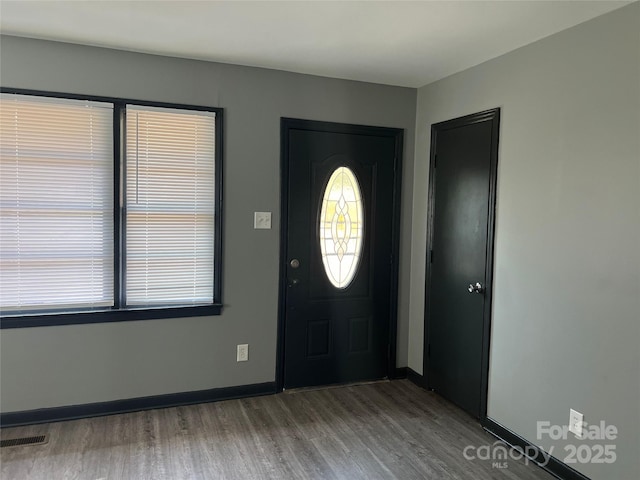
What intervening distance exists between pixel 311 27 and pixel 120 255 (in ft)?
6.18

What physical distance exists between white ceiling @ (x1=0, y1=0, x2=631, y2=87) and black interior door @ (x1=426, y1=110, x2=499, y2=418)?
54cm

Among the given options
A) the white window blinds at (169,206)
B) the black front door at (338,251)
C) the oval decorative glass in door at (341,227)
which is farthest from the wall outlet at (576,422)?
the white window blinds at (169,206)

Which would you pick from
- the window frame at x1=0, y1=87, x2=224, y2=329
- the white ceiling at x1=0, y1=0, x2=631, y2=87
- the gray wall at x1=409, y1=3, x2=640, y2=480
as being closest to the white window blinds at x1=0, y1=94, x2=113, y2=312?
the window frame at x1=0, y1=87, x2=224, y2=329

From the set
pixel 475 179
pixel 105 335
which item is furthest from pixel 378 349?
pixel 105 335

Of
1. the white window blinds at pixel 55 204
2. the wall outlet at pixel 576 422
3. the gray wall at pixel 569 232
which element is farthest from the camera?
the white window blinds at pixel 55 204

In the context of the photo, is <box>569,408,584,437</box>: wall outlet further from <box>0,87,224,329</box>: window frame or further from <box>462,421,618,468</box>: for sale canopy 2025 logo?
<box>0,87,224,329</box>: window frame

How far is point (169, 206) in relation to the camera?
3227mm

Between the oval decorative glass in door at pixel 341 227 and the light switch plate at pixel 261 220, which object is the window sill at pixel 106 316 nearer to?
the light switch plate at pixel 261 220

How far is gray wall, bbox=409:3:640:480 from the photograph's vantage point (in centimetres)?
222

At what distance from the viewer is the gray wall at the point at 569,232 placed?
2.22 metres

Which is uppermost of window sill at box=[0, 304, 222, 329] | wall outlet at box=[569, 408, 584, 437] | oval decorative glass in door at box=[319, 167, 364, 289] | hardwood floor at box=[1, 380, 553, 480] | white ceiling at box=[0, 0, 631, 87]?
white ceiling at box=[0, 0, 631, 87]

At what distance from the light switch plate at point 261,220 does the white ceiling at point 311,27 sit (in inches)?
41.8

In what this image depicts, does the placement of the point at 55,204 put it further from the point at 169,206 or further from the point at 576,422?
the point at 576,422

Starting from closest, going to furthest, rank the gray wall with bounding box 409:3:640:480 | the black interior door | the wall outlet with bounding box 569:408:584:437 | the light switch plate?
1. the gray wall with bounding box 409:3:640:480
2. the wall outlet with bounding box 569:408:584:437
3. the black interior door
4. the light switch plate
